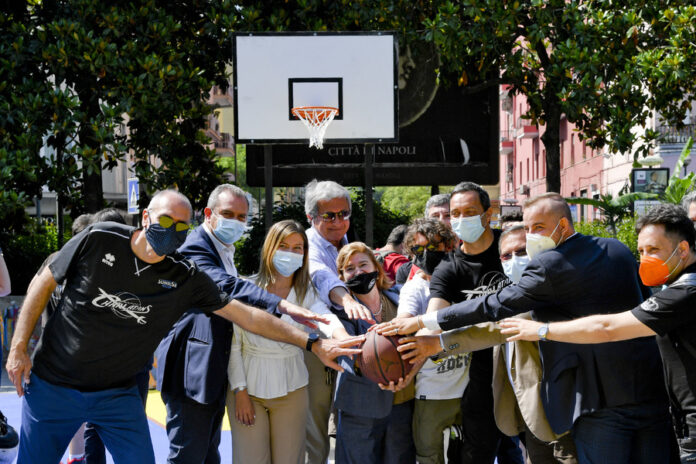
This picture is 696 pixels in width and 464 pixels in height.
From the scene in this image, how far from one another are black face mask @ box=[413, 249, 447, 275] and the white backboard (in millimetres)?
5619

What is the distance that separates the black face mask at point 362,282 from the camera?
5.56 metres

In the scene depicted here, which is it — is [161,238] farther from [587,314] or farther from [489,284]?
[587,314]

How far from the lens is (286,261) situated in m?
5.38

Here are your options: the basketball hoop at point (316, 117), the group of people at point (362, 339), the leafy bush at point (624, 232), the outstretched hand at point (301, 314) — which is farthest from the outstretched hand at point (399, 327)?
the leafy bush at point (624, 232)

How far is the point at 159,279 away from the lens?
4605mm

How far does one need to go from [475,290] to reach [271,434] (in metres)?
1.67

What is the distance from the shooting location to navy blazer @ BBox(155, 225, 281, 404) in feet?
16.3

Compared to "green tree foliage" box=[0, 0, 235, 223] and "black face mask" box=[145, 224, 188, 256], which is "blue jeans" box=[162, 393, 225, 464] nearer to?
"black face mask" box=[145, 224, 188, 256]

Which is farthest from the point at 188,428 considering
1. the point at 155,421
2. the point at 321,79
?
the point at 321,79

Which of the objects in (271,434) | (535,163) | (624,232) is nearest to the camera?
(271,434)

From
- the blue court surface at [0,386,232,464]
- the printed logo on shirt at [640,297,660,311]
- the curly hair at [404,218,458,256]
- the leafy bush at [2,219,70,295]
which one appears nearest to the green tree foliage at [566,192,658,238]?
the leafy bush at [2,219,70,295]

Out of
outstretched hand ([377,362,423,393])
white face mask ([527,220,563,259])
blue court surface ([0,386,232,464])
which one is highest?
white face mask ([527,220,563,259])

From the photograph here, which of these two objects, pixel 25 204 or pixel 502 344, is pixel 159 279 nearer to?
pixel 502 344

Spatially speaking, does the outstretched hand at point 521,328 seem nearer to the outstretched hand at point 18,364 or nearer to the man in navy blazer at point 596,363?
the man in navy blazer at point 596,363
